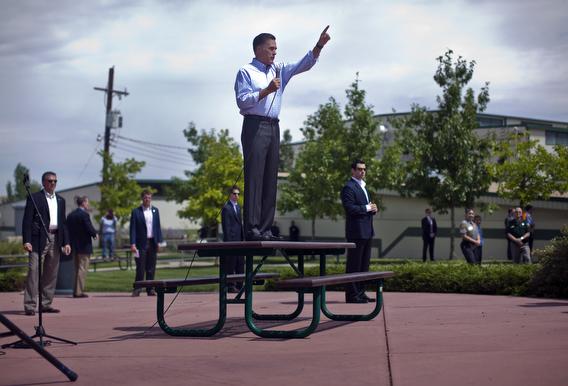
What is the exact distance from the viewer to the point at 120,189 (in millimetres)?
46625

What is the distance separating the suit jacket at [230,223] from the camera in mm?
15164

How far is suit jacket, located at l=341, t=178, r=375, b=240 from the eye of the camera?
1208cm

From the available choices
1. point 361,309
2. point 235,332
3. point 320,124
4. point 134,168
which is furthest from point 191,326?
point 134,168

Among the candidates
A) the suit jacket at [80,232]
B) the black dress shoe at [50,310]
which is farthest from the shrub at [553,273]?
the suit jacket at [80,232]

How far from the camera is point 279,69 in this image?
9.01 metres

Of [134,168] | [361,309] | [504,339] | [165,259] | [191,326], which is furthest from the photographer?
[134,168]

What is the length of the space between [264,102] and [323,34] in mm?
949

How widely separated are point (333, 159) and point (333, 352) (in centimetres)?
3198

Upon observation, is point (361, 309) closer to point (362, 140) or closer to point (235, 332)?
point (235, 332)

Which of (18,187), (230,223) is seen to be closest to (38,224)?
(230,223)

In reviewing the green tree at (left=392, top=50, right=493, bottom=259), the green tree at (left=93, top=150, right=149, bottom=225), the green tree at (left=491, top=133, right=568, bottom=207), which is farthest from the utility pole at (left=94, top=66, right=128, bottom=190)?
the green tree at (left=491, top=133, right=568, bottom=207)

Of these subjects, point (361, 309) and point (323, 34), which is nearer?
point (323, 34)

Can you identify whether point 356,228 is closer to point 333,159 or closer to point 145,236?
point 145,236

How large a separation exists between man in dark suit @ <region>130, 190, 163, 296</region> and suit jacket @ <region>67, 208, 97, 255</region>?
109cm
